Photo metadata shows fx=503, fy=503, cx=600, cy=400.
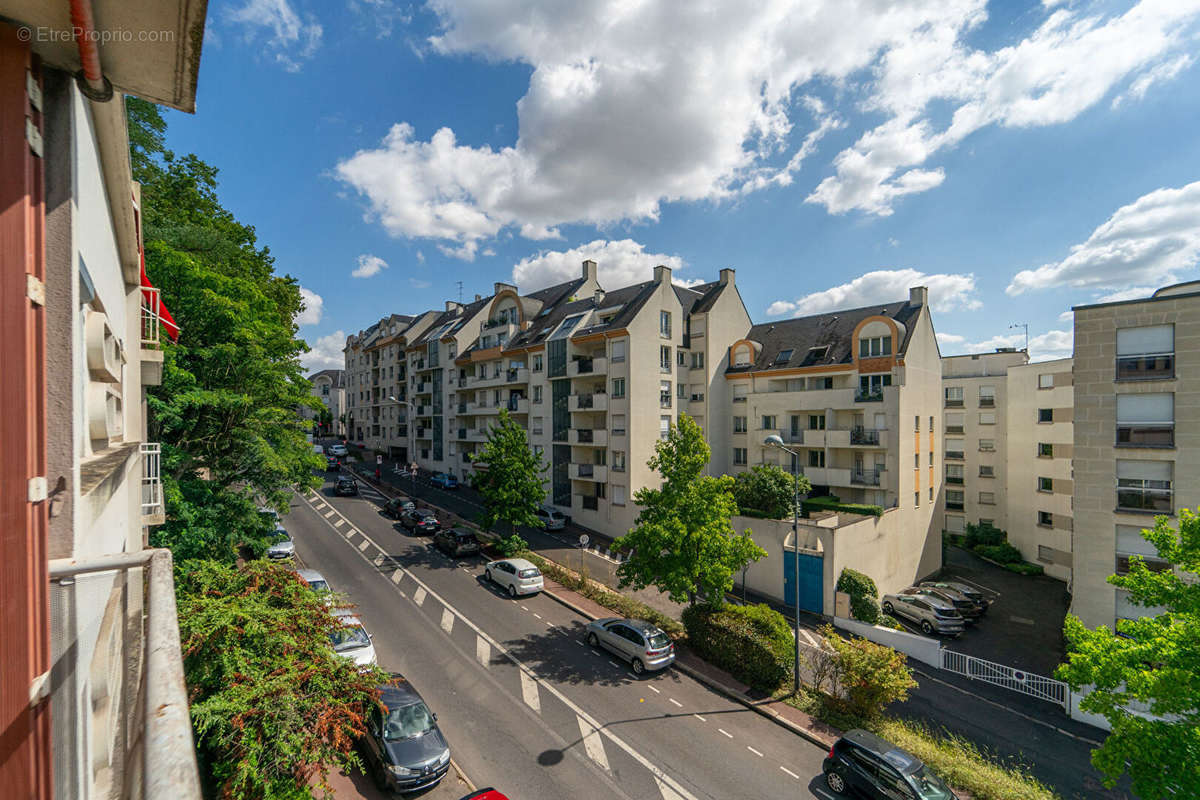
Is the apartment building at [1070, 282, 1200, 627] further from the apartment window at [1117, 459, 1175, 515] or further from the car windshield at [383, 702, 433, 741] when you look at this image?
the car windshield at [383, 702, 433, 741]

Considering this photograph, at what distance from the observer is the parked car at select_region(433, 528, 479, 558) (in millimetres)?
27203

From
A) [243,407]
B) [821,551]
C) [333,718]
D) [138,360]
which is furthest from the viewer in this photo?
[821,551]

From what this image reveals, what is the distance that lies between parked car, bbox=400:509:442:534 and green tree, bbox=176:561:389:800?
Result: 834 inches

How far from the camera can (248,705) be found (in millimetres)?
7863

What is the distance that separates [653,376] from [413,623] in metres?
20.0

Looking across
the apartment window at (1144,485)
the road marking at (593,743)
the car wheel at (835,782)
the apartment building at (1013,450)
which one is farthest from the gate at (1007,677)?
the apartment building at (1013,450)

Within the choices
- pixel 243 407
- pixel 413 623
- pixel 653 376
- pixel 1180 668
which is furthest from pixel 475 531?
pixel 1180 668

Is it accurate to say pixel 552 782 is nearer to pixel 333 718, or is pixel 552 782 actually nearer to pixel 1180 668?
pixel 333 718

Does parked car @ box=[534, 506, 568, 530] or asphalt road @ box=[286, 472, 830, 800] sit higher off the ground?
parked car @ box=[534, 506, 568, 530]

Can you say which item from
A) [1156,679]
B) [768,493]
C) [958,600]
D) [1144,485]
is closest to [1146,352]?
[1144,485]

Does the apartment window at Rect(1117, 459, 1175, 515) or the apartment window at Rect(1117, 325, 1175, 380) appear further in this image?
the apartment window at Rect(1117, 325, 1175, 380)

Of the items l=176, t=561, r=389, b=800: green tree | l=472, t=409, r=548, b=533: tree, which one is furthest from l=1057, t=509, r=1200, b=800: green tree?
l=472, t=409, r=548, b=533: tree

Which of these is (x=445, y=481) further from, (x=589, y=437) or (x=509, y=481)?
(x=509, y=481)

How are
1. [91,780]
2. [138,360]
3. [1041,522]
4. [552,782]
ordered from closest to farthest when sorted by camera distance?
[91,780], [138,360], [552,782], [1041,522]
